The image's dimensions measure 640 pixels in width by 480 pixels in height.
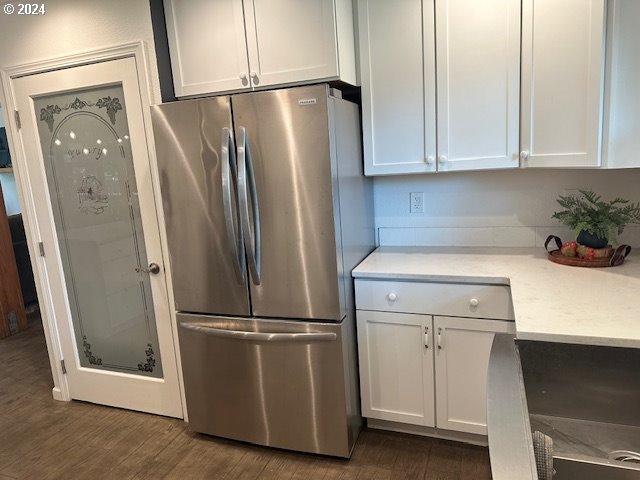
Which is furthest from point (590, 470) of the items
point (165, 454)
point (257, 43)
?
point (165, 454)

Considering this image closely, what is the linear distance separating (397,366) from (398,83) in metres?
1.41

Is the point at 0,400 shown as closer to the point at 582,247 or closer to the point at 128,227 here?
the point at 128,227

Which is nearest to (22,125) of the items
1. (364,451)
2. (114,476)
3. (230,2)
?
(230,2)

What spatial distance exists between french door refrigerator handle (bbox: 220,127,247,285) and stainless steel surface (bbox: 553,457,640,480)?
5.13 ft

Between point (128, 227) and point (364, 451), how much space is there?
1799 mm

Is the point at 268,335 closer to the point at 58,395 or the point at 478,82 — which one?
the point at 478,82

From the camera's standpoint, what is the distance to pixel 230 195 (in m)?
2.10

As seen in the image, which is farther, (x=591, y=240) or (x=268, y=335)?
(x=268, y=335)

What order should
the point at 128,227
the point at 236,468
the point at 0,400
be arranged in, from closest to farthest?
the point at 236,468, the point at 128,227, the point at 0,400

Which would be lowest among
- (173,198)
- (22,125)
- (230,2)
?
(173,198)

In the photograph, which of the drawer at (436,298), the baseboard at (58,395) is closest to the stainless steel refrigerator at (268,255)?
the drawer at (436,298)

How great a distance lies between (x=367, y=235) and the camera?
257 cm

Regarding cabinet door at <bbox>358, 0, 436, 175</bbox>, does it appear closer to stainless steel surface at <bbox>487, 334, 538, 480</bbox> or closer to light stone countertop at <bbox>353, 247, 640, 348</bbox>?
light stone countertop at <bbox>353, 247, 640, 348</bbox>

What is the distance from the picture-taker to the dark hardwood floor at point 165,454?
7.22ft
